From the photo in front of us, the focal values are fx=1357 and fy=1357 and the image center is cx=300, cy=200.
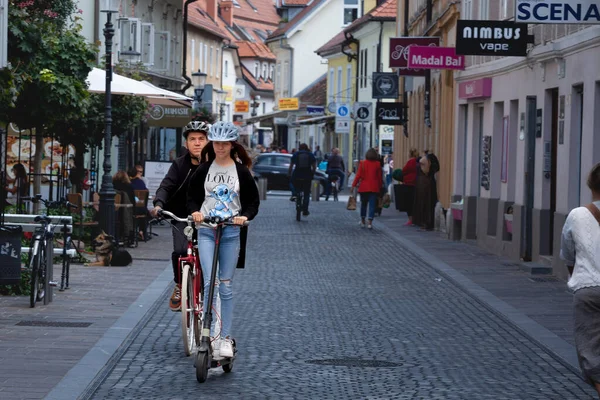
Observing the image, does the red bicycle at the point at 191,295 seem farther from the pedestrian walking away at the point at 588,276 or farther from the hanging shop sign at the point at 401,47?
the hanging shop sign at the point at 401,47

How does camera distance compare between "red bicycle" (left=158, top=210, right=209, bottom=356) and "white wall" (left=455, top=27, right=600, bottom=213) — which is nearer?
"red bicycle" (left=158, top=210, right=209, bottom=356)

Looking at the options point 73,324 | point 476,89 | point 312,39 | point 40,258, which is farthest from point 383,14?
point 73,324

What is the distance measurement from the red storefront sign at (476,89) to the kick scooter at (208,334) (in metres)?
15.6

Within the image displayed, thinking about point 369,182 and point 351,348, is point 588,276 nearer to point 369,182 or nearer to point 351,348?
point 351,348

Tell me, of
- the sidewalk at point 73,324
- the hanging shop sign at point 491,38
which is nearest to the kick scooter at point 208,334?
the sidewalk at point 73,324

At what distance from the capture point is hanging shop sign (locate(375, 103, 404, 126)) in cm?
3794

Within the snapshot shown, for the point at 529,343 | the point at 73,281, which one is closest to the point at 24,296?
the point at 73,281

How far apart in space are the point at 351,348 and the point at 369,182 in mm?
18680

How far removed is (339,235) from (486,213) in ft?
12.6

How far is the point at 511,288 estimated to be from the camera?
54.8 ft

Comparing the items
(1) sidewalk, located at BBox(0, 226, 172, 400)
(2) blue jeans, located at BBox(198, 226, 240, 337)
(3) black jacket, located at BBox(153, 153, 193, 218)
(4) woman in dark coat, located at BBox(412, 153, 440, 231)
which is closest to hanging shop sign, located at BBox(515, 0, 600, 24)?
(1) sidewalk, located at BBox(0, 226, 172, 400)

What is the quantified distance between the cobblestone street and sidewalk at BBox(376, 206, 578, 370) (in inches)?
6.7

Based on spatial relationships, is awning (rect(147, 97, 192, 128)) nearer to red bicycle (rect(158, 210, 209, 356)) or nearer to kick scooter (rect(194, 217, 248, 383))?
red bicycle (rect(158, 210, 209, 356))

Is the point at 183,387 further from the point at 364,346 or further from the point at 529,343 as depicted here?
the point at 529,343
